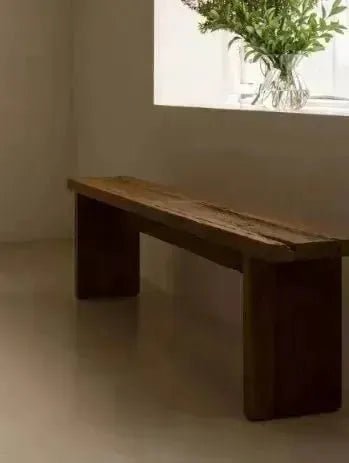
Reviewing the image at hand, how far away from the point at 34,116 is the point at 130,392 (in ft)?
8.39

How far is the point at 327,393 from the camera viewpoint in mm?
2152

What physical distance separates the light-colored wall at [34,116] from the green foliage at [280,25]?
180cm

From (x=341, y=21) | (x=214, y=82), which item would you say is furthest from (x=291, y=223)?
(x=214, y=82)

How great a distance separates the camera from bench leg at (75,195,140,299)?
3.27m

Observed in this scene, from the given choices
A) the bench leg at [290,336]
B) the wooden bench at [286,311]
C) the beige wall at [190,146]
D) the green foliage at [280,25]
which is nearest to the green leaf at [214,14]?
the green foliage at [280,25]

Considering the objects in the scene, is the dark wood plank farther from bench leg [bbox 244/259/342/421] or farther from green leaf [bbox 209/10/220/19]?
green leaf [bbox 209/10/220/19]

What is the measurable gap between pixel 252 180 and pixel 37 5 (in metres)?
2.15

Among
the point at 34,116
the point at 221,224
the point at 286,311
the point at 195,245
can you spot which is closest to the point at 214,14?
→ the point at 195,245

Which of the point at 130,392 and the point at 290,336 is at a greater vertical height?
the point at 290,336

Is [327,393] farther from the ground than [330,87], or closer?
closer

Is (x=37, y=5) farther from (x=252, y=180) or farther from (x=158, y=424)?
(x=158, y=424)

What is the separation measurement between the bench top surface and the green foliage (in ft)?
Result: 1.87

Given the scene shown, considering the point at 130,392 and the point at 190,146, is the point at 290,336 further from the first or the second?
the point at 190,146

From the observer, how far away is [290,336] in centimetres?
208
